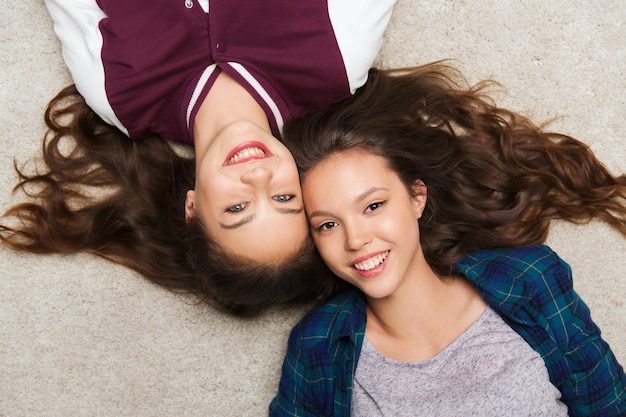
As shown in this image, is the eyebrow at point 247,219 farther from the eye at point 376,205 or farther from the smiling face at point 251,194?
the eye at point 376,205

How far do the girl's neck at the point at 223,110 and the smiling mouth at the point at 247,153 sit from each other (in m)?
0.12

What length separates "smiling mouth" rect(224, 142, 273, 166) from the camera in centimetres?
132

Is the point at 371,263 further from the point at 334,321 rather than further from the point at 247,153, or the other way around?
the point at 247,153

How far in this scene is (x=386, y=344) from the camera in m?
1.48

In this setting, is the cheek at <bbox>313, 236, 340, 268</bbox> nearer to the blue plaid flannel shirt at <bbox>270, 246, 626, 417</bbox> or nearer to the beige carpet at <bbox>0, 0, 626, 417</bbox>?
the blue plaid flannel shirt at <bbox>270, 246, 626, 417</bbox>

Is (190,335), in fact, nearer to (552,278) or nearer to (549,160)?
(552,278)

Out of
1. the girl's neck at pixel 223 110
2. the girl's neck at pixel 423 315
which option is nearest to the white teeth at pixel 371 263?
the girl's neck at pixel 423 315

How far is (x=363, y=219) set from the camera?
1.32m

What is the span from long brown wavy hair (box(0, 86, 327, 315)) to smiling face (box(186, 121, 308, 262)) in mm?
273

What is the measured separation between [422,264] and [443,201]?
0.20 metres

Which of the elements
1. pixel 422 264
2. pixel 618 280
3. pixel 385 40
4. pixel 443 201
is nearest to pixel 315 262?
pixel 422 264

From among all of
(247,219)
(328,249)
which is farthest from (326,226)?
(247,219)

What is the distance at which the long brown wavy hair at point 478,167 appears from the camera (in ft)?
5.03

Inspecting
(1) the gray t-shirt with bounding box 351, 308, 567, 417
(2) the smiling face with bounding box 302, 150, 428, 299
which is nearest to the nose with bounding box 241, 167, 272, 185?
(2) the smiling face with bounding box 302, 150, 428, 299
